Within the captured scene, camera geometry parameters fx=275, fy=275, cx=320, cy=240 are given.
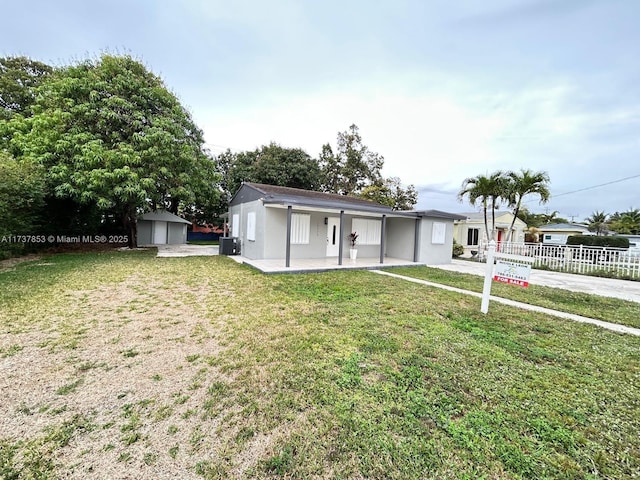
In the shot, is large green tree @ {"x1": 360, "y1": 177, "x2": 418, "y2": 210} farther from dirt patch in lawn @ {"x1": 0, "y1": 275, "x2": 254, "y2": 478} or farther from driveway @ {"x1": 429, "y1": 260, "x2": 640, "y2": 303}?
dirt patch in lawn @ {"x1": 0, "y1": 275, "x2": 254, "y2": 478}

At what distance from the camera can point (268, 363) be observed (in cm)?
318

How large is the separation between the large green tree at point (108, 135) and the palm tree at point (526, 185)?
1687cm

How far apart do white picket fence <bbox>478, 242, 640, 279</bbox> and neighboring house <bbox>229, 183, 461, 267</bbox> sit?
4.09 metres

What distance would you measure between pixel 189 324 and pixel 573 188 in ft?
124

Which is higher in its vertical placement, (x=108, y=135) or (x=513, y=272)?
(x=108, y=135)

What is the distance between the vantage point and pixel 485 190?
51.8ft

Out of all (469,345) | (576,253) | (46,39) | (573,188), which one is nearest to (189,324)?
(469,345)

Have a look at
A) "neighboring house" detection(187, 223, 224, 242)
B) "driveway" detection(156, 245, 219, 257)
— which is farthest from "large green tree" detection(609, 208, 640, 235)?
"neighboring house" detection(187, 223, 224, 242)

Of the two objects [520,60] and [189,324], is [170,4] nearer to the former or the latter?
[189,324]

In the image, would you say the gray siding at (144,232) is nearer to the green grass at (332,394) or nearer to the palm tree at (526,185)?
the green grass at (332,394)

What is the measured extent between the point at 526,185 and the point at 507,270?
12874 millimetres

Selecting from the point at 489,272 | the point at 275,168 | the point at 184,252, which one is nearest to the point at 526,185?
the point at 489,272

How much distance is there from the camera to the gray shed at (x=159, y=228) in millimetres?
20406

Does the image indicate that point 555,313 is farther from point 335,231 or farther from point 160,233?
point 160,233
